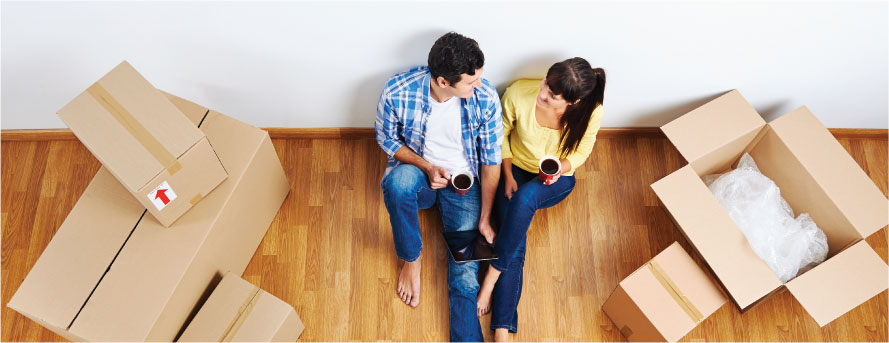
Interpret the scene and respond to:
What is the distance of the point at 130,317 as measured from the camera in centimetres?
162

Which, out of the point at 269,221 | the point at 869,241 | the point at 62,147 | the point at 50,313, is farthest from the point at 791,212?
the point at 62,147

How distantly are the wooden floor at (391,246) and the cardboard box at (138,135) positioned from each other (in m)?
0.62

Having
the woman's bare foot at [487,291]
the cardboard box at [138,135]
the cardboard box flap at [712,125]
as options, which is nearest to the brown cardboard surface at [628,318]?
the woman's bare foot at [487,291]

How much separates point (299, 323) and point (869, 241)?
1997 mm

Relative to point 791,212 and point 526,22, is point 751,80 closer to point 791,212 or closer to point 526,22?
point 791,212

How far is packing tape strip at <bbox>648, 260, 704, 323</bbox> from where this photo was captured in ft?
5.99

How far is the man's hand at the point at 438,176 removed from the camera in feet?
6.20

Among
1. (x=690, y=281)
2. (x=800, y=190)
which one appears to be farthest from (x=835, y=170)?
(x=690, y=281)

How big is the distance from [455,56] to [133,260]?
100cm

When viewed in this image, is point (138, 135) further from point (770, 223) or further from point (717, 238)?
point (770, 223)

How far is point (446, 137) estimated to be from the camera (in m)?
1.91

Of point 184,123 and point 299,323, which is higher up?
point 184,123

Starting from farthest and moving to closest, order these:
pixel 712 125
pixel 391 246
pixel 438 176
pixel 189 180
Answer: pixel 391 246 < pixel 712 125 < pixel 438 176 < pixel 189 180

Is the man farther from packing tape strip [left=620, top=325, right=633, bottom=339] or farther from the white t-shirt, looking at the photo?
packing tape strip [left=620, top=325, right=633, bottom=339]
